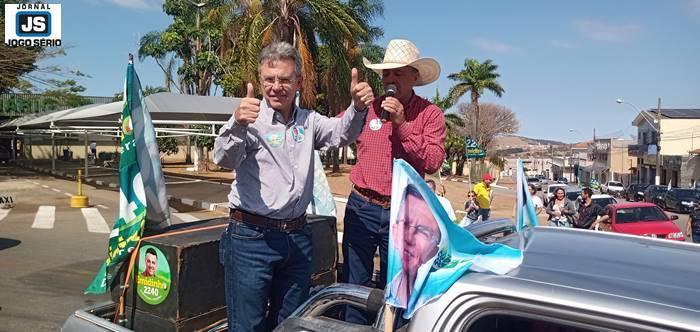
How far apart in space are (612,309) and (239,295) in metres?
1.46

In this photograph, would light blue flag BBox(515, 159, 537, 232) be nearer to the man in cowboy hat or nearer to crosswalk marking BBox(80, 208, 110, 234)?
the man in cowboy hat

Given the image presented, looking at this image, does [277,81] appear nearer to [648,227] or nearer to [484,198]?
[484,198]

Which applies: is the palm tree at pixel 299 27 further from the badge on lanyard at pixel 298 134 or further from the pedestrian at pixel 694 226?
the badge on lanyard at pixel 298 134

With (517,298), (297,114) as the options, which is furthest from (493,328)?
(297,114)

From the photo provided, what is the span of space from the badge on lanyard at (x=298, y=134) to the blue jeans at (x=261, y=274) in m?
0.42

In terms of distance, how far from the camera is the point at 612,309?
1.31 meters

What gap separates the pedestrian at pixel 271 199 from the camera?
2232 mm

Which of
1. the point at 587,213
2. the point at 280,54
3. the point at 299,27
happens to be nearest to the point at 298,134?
the point at 280,54

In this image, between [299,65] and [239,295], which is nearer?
[239,295]

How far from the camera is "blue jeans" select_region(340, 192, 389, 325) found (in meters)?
2.82

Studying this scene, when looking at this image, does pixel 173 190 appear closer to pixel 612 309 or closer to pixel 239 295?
pixel 239 295

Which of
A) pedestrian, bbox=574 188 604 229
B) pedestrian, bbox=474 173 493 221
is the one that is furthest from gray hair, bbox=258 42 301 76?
pedestrian, bbox=574 188 604 229

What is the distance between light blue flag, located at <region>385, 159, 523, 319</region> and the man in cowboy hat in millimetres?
1182

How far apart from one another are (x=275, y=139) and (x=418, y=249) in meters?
1.01
